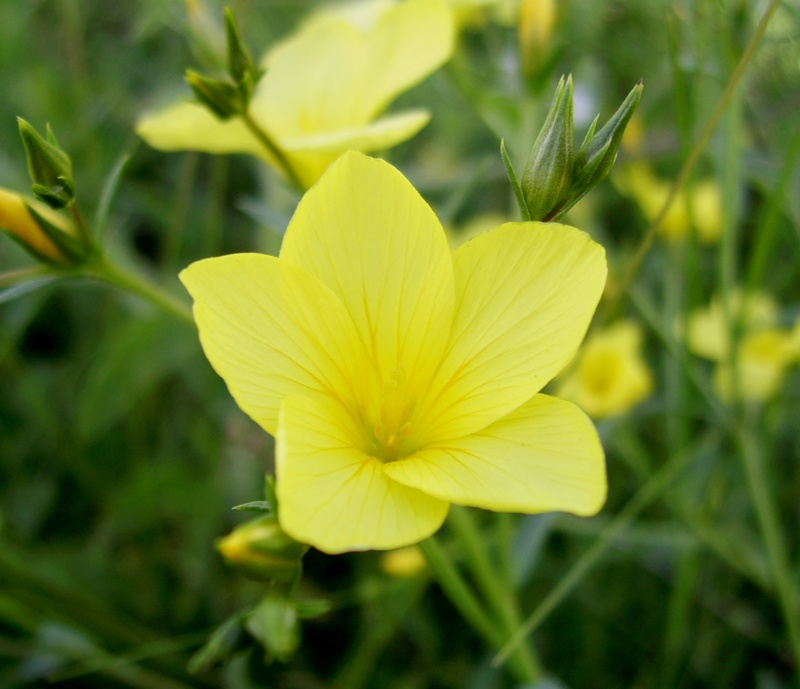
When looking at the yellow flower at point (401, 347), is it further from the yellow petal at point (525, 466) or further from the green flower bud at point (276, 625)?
the green flower bud at point (276, 625)

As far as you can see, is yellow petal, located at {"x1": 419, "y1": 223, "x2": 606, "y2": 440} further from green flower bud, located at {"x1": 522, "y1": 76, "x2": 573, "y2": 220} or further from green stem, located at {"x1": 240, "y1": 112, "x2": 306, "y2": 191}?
green stem, located at {"x1": 240, "y1": 112, "x2": 306, "y2": 191}

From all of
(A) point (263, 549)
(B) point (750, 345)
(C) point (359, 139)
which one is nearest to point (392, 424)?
(A) point (263, 549)

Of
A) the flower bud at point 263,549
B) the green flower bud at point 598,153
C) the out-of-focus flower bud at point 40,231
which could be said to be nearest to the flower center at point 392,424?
the flower bud at point 263,549

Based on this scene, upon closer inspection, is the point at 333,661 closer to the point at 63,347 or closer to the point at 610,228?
the point at 63,347

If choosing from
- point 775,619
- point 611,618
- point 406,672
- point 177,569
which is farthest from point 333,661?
point 775,619

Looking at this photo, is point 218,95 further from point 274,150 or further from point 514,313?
point 514,313
